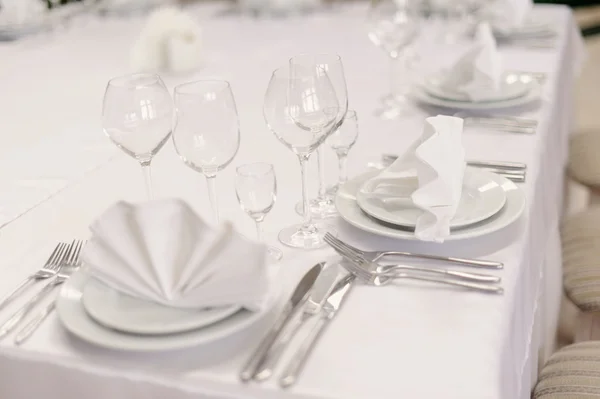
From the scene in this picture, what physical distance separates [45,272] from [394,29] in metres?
1.06

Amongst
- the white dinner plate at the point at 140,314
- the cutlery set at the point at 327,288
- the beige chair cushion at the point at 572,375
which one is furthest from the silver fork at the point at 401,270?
the beige chair cushion at the point at 572,375

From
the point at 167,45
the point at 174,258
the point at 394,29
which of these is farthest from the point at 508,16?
the point at 174,258

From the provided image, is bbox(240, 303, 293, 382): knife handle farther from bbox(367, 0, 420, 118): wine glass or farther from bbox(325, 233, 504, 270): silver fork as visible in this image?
bbox(367, 0, 420, 118): wine glass

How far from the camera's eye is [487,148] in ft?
4.35

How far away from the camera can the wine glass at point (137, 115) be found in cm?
97

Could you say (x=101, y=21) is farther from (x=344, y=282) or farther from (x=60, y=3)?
(x=344, y=282)

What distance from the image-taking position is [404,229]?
974mm

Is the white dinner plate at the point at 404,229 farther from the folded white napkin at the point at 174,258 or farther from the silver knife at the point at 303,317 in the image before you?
the folded white napkin at the point at 174,258

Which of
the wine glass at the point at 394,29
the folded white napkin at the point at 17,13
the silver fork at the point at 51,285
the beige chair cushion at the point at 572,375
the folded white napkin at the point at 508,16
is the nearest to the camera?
the silver fork at the point at 51,285

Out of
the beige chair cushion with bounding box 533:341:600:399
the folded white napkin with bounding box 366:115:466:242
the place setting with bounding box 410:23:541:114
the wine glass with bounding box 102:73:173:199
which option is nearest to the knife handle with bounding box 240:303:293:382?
the folded white napkin with bounding box 366:115:466:242

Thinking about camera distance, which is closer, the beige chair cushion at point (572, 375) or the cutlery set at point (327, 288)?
the cutlery set at point (327, 288)

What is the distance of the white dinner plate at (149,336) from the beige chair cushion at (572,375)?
1.76 feet

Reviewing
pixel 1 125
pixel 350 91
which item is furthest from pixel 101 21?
pixel 350 91

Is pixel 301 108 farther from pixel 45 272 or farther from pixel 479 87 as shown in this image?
pixel 479 87
